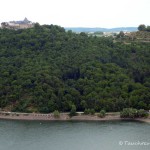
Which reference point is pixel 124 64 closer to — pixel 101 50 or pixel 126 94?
pixel 101 50

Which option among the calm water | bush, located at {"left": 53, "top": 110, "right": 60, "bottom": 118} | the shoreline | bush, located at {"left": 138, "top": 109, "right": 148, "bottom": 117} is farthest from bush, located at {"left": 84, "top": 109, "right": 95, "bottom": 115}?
bush, located at {"left": 138, "top": 109, "right": 148, "bottom": 117}

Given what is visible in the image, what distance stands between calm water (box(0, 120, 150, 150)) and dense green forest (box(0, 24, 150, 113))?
2470 mm

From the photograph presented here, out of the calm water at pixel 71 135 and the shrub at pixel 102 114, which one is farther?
the shrub at pixel 102 114

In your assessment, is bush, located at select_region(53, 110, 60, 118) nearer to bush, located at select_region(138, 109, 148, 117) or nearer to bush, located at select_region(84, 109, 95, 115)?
bush, located at select_region(84, 109, 95, 115)

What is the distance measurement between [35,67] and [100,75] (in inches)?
223

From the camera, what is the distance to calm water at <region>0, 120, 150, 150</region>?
73.3ft

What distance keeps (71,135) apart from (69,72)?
9791 millimetres

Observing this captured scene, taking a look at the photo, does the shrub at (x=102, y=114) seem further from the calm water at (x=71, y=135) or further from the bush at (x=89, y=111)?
the calm water at (x=71, y=135)

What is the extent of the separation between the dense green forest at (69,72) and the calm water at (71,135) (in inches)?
97.3

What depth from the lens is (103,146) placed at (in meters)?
22.2

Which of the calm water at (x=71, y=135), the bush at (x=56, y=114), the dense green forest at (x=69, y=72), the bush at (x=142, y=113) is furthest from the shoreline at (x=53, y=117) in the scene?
the calm water at (x=71, y=135)

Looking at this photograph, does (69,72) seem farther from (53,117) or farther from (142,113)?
(142,113)

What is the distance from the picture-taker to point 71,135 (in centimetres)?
2434

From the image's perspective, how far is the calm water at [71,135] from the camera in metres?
22.3
